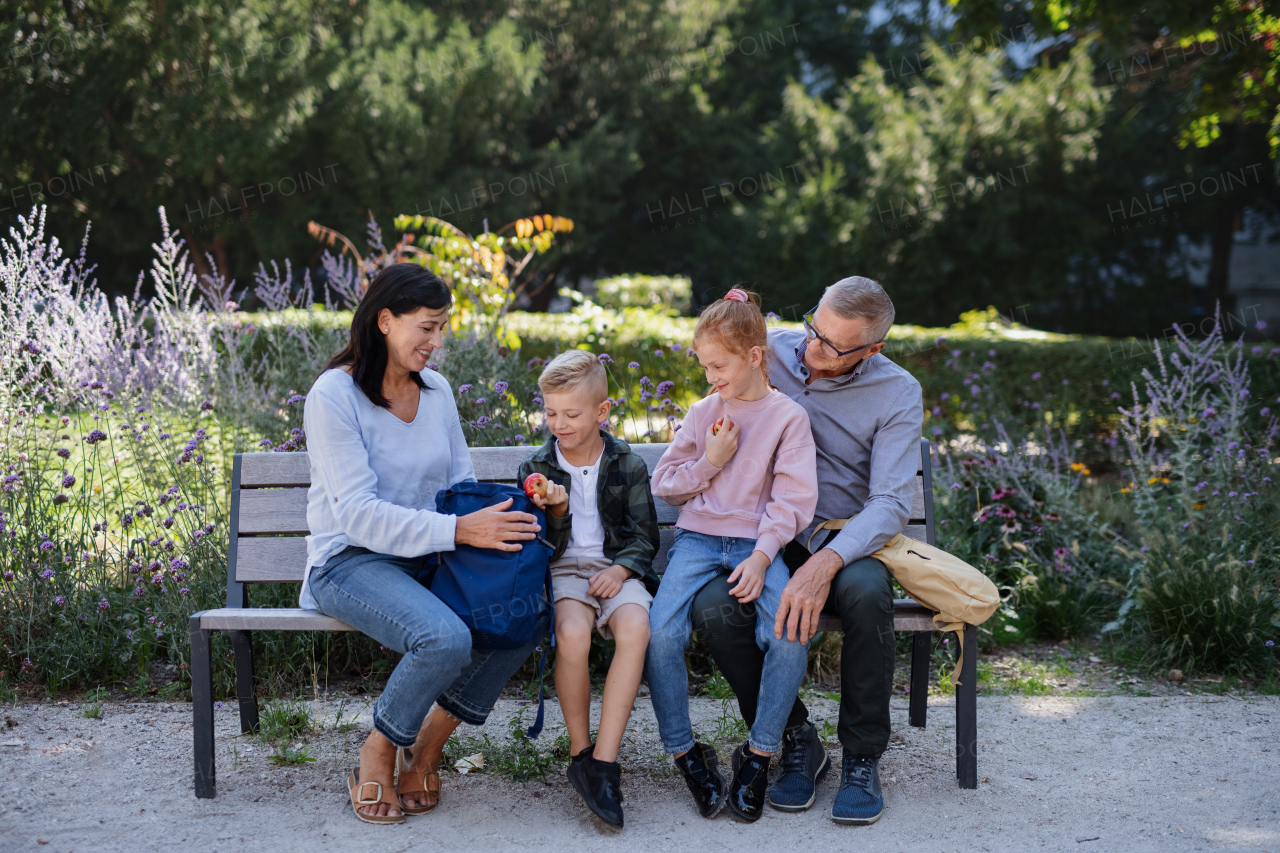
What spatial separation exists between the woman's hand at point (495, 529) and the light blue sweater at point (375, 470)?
0.12ft

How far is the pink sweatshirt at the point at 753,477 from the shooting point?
274 centimetres

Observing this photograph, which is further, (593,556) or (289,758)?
(289,758)

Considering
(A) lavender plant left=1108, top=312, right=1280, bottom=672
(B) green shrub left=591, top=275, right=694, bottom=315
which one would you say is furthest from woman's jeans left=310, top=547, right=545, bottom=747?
(B) green shrub left=591, top=275, right=694, bottom=315

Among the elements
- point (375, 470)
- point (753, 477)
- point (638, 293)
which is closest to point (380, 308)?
point (375, 470)

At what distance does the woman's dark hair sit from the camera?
267 centimetres

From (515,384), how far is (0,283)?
2687 millimetres

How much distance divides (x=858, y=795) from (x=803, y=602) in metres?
0.53

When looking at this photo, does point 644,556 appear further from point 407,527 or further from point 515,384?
point 515,384

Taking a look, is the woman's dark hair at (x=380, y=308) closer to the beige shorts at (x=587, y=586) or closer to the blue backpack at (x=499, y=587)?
the blue backpack at (x=499, y=587)

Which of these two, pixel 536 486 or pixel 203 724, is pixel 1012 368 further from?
pixel 203 724

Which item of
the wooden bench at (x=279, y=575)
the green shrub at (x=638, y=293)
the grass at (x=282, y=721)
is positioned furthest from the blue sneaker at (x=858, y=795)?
the green shrub at (x=638, y=293)

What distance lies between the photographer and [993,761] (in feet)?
9.86

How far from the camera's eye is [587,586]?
2.75m

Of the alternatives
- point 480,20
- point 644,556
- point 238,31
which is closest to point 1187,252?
point 480,20
